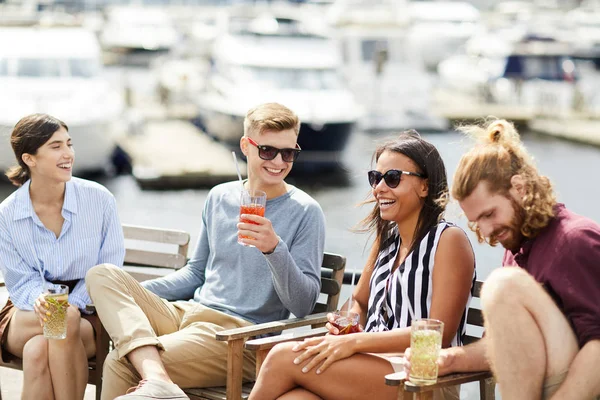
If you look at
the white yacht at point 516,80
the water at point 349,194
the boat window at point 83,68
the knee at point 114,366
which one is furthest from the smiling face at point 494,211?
the white yacht at point 516,80

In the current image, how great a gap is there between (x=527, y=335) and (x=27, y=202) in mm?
2228

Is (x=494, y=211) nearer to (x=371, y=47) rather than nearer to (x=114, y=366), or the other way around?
(x=114, y=366)

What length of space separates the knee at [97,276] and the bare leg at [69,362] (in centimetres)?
13

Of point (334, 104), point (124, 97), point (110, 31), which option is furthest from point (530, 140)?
point (110, 31)

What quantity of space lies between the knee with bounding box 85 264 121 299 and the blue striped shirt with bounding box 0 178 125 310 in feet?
0.90

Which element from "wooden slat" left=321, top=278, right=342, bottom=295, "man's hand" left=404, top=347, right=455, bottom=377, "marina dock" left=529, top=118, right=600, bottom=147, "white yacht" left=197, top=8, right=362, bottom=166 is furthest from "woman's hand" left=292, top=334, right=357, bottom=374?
"marina dock" left=529, top=118, right=600, bottom=147

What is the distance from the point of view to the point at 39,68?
18578 mm

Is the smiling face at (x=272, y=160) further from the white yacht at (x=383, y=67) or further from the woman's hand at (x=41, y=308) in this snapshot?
the white yacht at (x=383, y=67)

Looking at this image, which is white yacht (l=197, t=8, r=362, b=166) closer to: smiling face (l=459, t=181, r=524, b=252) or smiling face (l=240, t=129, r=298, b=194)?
smiling face (l=240, t=129, r=298, b=194)

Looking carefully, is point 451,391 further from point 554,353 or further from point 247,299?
point 247,299

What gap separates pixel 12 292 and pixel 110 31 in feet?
117

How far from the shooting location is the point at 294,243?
3854 millimetres

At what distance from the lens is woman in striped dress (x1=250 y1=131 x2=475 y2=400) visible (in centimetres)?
321

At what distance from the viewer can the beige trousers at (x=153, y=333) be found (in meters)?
3.61
